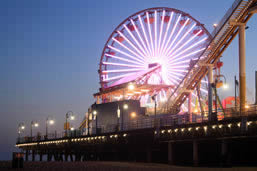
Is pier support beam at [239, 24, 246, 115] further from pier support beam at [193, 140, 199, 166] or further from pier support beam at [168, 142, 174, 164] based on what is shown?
pier support beam at [168, 142, 174, 164]

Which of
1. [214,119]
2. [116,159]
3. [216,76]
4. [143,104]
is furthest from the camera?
[143,104]

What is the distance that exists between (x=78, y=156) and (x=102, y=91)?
13.4m

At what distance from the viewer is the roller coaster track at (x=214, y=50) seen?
36.8 m

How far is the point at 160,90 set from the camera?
62.4 meters

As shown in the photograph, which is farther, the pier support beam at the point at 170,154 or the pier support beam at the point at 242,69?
the pier support beam at the point at 170,154

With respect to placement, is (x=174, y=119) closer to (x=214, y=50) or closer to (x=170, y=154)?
(x=170, y=154)

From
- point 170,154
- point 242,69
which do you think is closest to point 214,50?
point 242,69

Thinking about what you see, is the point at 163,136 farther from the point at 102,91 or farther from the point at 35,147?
the point at 35,147

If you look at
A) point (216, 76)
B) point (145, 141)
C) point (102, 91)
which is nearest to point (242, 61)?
point (145, 141)

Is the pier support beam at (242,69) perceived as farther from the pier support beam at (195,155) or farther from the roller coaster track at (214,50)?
the pier support beam at (195,155)

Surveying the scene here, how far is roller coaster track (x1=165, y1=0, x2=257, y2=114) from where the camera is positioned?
1451 inches

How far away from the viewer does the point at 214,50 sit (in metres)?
44.1

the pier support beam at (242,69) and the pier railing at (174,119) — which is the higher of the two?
the pier support beam at (242,69)

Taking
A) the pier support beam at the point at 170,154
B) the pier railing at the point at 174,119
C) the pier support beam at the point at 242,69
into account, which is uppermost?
the pier support beam at the point at 242,69
